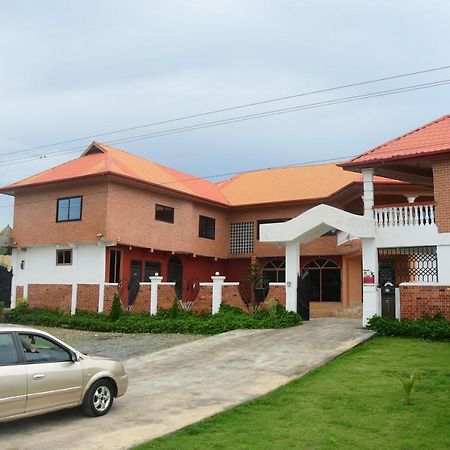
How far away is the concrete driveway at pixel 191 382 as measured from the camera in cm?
714

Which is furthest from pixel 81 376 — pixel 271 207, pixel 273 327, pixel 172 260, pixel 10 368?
pixel 271 207

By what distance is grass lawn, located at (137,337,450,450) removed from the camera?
6555 mm

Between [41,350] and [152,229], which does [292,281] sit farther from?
[41,350]

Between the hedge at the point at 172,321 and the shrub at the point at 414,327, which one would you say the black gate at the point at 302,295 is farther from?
the shrub at the point at 414,327

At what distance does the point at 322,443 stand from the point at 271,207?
22.3m

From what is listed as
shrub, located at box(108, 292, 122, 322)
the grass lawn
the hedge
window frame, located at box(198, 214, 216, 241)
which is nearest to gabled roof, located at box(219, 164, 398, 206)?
window frame, located at box(198, 214, 216, 241)

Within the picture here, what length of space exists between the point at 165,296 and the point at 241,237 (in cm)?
941

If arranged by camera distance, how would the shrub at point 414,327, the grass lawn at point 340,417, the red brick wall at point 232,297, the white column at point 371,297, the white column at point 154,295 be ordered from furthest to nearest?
the white column at point 154,295, the red brick wall at point 232,297, the white column at point 371,297, the shrub at point 414,327, the grass lawn at point 340,417

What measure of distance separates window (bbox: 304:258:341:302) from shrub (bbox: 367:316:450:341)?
34.0 feet

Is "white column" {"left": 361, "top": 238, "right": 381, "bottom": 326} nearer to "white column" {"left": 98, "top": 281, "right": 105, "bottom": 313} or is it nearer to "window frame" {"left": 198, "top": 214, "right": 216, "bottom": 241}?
"white column" {"left": 98, "top": 281, "right": 105, "bottom": 313}

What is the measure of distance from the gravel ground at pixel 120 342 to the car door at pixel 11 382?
6.52m

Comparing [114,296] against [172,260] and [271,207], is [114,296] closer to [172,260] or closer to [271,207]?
[172,260]

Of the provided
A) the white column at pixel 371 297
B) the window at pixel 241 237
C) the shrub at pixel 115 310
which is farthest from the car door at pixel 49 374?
the window at pixel 241 237

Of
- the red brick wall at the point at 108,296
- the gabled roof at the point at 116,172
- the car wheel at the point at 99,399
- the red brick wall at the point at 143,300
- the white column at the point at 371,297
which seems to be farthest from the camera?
the gabled roof at the point at 116,172
